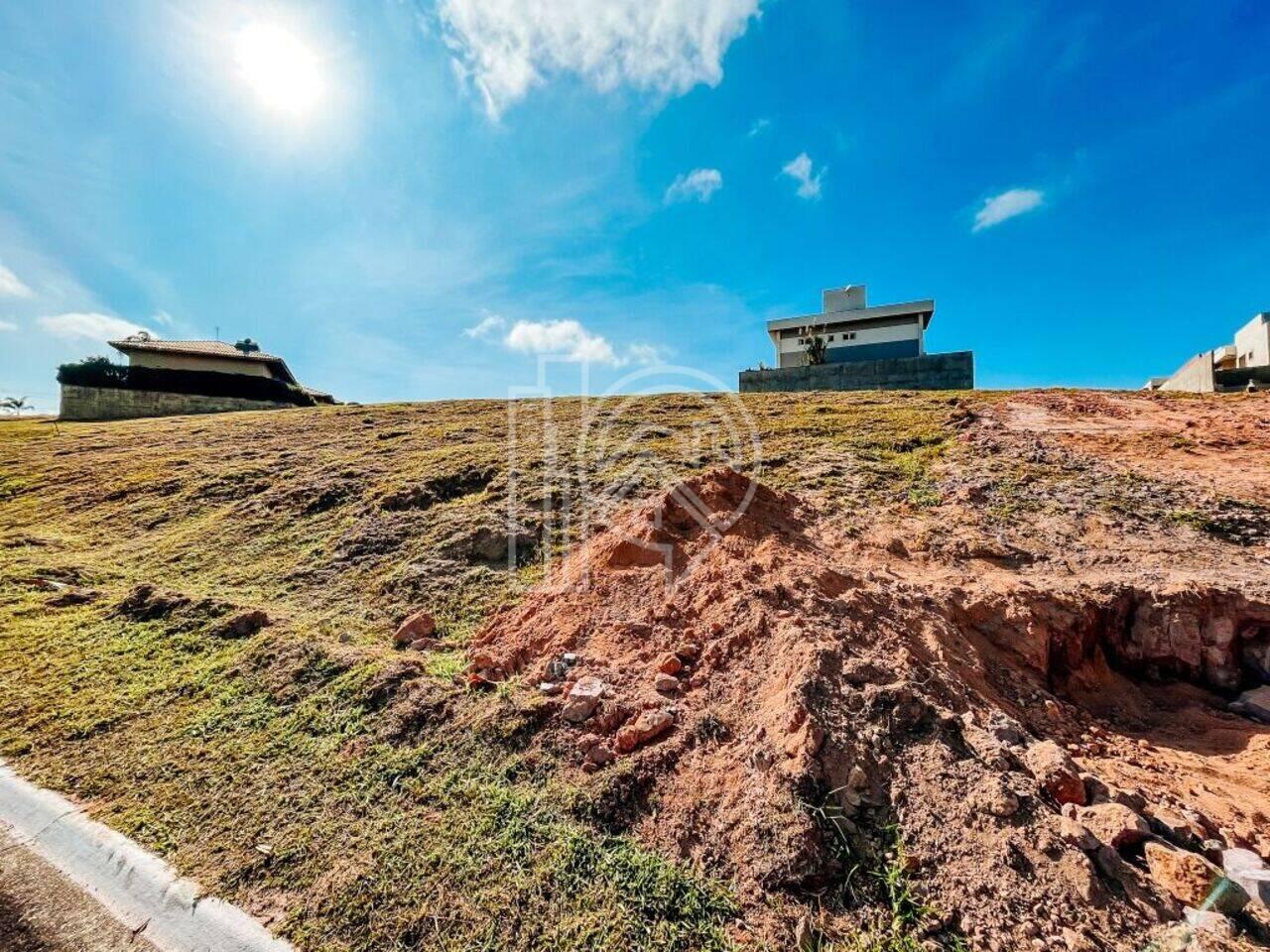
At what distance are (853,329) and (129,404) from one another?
2893 centimetres

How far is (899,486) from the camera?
205 inches

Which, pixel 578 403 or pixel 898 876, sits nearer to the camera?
pixel 898 876

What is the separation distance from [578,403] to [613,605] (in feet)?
29.9

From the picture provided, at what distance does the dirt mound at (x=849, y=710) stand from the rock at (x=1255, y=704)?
12 centimetres

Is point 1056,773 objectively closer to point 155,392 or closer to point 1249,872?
point 1249,872

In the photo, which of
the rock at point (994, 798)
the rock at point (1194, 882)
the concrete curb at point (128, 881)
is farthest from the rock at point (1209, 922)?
the concrete curb at point (128, 881)

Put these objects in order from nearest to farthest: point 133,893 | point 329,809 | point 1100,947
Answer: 1. point 1100,947
2. point 133,893
3. point 329,809

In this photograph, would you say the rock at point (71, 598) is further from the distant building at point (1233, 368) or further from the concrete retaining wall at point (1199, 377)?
the concrete retaining wall at point (1199, 377)

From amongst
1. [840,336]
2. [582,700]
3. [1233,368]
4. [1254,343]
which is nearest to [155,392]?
[582,700]

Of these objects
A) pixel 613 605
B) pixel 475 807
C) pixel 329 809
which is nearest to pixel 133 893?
pixel 329 809

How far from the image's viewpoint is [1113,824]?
6.02 feet

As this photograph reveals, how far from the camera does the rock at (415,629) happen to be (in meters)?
3.58

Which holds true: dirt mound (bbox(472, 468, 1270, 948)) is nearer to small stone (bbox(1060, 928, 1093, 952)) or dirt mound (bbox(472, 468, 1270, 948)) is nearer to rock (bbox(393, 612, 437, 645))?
small stone (bbox(1060, 928, 1093, 952))

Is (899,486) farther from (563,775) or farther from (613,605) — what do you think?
(563,775)
